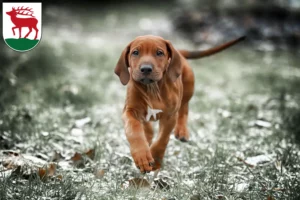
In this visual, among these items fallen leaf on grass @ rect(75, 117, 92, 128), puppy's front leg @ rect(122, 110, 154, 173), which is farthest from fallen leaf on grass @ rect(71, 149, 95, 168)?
fallen leaf on grass @ rect(75, 117, 92, 128)

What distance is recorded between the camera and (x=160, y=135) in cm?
350

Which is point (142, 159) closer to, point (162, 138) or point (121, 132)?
point (162, 138)

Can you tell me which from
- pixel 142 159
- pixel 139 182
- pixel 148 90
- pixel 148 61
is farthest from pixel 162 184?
pixel 148 61

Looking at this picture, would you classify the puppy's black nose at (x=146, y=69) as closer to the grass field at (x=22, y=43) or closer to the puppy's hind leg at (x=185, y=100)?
the puppy's hind leg at (x=185, y=100)

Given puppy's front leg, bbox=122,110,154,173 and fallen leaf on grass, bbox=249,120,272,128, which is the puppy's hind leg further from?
fallen leaf on grass, bbox=249,120,272,128

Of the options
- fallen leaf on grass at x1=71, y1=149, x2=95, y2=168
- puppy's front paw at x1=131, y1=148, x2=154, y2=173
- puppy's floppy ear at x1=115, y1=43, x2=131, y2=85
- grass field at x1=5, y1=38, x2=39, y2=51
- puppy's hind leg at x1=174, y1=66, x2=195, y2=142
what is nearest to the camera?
Result: puppy's front paw at x1=131, y1=148, x2=154, y2=173

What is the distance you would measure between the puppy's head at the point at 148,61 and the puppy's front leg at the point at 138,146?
33 cm

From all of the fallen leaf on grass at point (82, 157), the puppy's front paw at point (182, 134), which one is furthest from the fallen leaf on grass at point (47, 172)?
the puppy's front paw at point (182, 134)

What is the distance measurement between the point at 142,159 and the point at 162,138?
557 mm

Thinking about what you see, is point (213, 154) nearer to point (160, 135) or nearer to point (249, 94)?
point (160, 135)

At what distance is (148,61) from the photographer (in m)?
3.06

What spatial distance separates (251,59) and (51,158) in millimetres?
6355

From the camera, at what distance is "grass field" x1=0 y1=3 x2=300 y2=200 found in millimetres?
3062

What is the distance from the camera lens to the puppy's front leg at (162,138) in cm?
347
